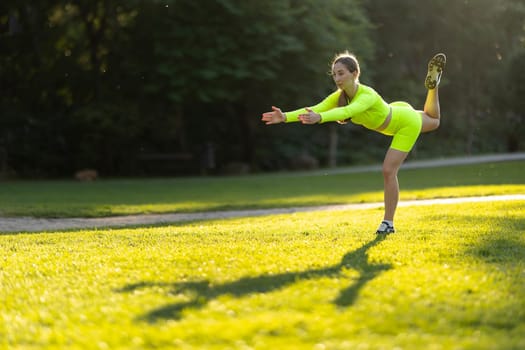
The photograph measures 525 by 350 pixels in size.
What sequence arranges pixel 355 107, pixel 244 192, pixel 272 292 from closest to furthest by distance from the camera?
1. pixel 272 292
2. pixel 355 107
3. pixel 244 192

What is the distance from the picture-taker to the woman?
7820 mm

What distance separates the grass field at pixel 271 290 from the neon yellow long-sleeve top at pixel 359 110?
1.36 m

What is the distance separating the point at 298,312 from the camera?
4797 millimetres

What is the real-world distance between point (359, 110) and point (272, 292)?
3088 millimetres

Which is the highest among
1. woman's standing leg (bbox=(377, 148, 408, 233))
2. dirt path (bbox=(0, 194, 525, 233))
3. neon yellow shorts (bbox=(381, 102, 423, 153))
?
neon yellow shorts (bbox=(381, 102, 423, 153))

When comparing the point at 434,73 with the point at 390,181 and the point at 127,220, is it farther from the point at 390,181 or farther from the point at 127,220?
the point at 127,220

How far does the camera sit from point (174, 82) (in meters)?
26.2

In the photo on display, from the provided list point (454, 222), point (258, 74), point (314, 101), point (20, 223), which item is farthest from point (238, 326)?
point (314, 101)

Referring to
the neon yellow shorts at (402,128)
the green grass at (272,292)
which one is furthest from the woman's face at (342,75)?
the green grass at (272,292)

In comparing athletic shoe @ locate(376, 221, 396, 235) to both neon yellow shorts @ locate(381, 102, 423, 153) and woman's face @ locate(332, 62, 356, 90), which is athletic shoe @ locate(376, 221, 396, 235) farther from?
woman's face @ locate(332, 62, 356, 90)

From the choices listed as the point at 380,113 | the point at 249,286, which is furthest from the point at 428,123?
the point at 249,286

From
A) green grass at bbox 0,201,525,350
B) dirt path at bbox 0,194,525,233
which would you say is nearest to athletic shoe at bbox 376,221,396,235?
green grass at bbox 0,201,525,350

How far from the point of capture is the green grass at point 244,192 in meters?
15.7

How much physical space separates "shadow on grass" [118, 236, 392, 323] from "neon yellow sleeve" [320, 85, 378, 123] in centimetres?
171
